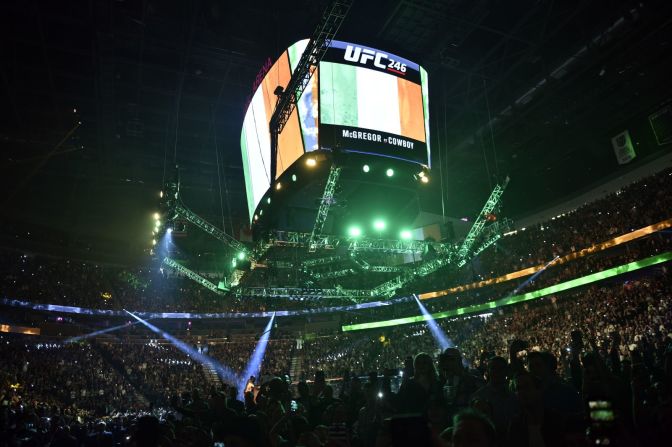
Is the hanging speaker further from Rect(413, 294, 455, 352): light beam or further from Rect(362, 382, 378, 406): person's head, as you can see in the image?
Rect(362, 382, 378, 406): person's head

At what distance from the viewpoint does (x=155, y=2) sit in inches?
509

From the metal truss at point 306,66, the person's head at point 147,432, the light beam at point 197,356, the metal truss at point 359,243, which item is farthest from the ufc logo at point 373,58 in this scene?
the light beam at point 197,356

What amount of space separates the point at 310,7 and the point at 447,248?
951cm

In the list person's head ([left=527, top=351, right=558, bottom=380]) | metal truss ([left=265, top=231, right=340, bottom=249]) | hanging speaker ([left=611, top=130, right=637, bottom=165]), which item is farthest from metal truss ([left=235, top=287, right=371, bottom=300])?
person's head ([left=527, top=351, right=558, bottom=380])

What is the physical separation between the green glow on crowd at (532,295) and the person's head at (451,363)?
15.9 meters

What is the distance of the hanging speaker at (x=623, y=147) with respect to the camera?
17406 mm

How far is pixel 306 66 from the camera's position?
34.2ft

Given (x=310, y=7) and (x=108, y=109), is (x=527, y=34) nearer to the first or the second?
(x=310, y=7)

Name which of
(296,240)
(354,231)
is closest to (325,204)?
(296,240)

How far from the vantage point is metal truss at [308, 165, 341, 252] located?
11.7 metres

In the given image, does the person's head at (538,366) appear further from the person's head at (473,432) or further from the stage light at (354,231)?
the stage light at (354,231)

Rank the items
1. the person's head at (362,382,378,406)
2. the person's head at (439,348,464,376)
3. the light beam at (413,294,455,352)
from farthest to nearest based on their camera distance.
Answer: the light beam at (413,294,455,352), the person's head at (439,348,464,376), the person's head at (362,382,378,406)

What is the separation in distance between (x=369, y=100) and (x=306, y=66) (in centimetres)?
191

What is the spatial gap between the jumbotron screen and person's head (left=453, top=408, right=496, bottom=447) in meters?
9.04
